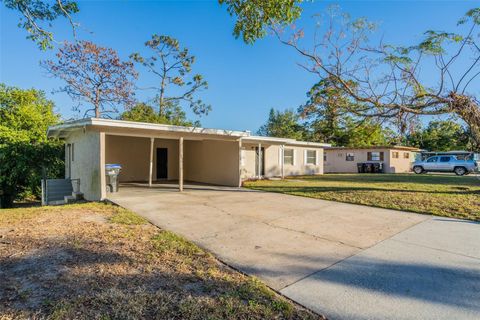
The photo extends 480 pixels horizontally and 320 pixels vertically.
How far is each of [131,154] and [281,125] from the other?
1331 inches

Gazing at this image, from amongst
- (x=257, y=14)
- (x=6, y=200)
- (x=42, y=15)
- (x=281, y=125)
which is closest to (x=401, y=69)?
(x=257, y=14)

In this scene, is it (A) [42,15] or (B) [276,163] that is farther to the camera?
(B) [276,163]

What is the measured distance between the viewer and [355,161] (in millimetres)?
24609

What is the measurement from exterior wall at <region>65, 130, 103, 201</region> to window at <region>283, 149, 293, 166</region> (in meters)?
11.8

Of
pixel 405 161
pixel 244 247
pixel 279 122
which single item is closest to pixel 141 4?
pixel 244 247

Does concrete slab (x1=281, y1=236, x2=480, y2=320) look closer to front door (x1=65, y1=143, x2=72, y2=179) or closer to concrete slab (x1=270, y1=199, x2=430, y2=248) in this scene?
concrete slab (x1=270, y1=199, x2=430, y2=248)

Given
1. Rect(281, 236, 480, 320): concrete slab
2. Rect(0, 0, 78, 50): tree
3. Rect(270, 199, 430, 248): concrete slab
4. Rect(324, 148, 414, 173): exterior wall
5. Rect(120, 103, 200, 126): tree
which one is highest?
Rect(120, 103, 200, 126): tree

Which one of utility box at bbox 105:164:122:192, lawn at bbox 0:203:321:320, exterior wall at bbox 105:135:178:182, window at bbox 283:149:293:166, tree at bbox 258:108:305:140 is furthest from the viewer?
tree at bbox 258:108:305:140

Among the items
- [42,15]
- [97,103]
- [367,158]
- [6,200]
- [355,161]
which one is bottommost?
[6,200]

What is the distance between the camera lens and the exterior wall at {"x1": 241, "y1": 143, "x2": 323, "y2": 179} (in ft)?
51.5

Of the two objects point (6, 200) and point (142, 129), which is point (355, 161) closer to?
point (142, 129)

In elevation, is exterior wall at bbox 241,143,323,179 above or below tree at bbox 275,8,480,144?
below

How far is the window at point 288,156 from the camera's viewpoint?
18023 millimetres

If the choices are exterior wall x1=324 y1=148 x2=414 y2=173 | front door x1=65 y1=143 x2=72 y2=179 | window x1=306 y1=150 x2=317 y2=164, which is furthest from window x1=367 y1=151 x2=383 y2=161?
front door x1=65 y1=143 x2=72 y2=179
